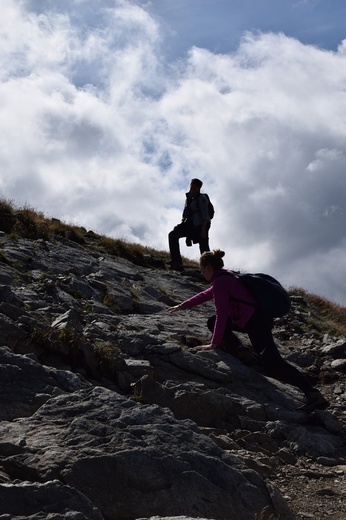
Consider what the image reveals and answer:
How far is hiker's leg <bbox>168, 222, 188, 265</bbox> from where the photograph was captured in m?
18.5

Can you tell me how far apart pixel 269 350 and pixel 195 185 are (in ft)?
28.5

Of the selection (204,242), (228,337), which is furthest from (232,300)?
(204,242)

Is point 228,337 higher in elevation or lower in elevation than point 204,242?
lower

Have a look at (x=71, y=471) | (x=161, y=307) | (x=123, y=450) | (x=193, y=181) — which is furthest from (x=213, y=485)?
(x=193, y=181)

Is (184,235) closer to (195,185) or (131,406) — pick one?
(195,185)

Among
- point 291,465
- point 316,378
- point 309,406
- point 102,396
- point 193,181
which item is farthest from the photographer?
point 193,181

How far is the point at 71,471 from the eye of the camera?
16.2ft

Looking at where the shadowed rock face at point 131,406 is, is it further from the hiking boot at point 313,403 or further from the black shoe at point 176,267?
the black shoe at point 176,267

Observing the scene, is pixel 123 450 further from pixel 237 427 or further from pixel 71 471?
pixel 237 427

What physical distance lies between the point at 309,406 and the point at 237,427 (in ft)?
4.17

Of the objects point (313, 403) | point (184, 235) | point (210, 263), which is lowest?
point (313, 403)

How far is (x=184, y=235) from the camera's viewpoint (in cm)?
1862

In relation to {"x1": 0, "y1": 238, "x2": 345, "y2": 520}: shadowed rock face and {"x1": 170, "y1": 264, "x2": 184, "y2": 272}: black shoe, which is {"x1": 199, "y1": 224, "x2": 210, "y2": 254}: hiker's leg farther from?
{"x1": 0, "y1": 238, "x2": 345, "y2": 520}: shadowed rock face

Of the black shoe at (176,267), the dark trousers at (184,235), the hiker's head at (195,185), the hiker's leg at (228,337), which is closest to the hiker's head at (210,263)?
the hiker's leg at (228,337)
